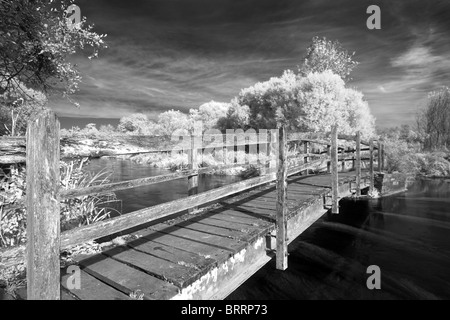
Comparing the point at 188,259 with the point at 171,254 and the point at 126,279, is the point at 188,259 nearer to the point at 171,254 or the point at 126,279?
the point at 171,254

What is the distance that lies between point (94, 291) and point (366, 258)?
25.1 ft

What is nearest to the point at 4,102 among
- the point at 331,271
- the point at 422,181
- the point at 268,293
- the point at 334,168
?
the point at 268,293

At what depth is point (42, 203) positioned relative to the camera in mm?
2049

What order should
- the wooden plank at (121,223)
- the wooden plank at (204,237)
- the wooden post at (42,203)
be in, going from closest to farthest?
the wooden post at (42,203) → the wooden plank at (121,223) → the wooden plank at (204,237)

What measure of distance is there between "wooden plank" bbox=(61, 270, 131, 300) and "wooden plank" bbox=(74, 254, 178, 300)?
0.05m

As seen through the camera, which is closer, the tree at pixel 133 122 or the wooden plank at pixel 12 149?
the wooden plank at pixel 12 149

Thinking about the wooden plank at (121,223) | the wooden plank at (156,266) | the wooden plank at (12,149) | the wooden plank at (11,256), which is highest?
the wooden plank at (12,149)

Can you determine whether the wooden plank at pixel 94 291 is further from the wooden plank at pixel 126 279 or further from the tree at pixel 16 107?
the tree at pixel 16 107

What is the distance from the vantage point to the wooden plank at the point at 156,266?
9.79 feet

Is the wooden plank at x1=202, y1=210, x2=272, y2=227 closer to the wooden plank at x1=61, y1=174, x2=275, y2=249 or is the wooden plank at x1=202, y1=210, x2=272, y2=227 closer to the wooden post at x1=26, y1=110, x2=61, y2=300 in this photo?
the wooden plank at x1=61, y1=174, x2=275, y2=249

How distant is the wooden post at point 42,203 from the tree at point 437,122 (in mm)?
33166

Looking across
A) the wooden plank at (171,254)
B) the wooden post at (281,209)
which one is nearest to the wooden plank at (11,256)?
the wooden plank at (171,254)

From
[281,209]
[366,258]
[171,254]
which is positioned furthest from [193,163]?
[366,258]

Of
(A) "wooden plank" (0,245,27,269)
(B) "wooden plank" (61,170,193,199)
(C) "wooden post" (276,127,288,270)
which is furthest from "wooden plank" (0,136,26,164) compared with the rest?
(C) "wooden post" (276,127,288,270)
